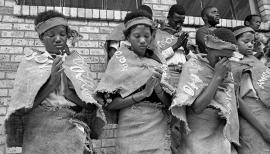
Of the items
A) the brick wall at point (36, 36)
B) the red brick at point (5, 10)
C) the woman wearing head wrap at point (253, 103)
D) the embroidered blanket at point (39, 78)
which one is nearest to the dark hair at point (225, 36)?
the woman wearing head wrap at point (253, 103)

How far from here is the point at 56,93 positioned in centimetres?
318

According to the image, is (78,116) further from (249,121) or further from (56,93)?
(249,121)

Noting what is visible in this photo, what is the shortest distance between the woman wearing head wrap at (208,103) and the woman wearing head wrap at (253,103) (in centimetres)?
30

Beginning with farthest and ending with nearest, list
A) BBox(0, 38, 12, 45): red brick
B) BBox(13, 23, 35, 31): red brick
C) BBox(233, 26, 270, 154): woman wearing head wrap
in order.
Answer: BBox(13, 23, 35, 31): red brick < BBox(0, 38, 12, 45): red brick < BBox(233, 26, 270, 154): woman wearing head wrap

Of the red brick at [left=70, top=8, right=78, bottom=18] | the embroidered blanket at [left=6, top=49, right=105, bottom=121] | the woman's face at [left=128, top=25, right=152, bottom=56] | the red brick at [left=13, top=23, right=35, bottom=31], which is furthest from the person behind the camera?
the red brick at [left=70, top=8, right=78, bottom=18]

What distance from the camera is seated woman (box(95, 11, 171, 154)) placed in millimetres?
3174

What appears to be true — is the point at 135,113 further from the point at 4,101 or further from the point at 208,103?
the point at 4,101

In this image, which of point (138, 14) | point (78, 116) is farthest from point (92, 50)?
point (78, 116)

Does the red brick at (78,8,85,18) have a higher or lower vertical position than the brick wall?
higher

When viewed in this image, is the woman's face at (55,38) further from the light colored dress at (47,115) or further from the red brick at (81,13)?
the red brick at (81,13)

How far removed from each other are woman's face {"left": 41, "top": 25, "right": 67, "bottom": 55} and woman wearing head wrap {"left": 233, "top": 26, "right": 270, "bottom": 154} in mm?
1803

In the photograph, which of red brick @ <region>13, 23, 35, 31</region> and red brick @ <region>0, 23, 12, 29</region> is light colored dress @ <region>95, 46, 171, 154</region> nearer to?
red brick @ <region>13, 23, 35, 31</region>

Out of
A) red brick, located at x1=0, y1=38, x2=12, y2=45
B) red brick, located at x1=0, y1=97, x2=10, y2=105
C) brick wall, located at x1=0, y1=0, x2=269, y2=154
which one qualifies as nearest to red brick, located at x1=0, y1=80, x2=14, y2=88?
brick wall, located at x1=0, y1=0, x2=269, y2=154

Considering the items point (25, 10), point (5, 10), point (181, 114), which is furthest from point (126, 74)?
point (5, 10)
